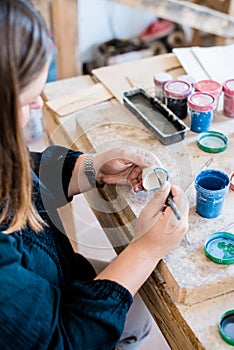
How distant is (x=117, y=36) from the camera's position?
2.64 meters

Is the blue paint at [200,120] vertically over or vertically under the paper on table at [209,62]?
under

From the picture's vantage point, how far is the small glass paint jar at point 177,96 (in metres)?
1.12

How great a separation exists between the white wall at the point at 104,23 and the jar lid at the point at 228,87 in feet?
4.84

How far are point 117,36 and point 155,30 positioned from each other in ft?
0.67

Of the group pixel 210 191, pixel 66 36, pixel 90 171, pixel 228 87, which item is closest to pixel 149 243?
pixel 210 191

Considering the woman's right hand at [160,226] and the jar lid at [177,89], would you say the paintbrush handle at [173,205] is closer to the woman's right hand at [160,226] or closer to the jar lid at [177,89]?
the woman's right hand at [160,226]

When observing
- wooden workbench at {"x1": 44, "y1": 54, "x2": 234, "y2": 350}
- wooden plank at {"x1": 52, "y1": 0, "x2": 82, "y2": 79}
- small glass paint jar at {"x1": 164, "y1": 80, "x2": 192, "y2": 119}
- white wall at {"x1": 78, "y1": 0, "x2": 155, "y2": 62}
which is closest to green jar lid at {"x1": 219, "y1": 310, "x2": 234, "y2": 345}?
wooden workbench at {"x1": 44, "y1": 54, "x2": 234, "y2": 350}

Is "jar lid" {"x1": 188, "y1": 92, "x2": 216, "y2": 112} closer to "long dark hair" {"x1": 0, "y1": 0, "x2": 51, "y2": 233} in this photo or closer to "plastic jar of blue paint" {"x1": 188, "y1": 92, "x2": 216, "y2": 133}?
"plastic jar of blue paint" {"x1": 188, "y1": 92, "x2": 216, "y2": 133}

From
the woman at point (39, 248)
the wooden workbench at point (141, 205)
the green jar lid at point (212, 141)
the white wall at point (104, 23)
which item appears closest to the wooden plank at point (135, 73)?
the wooden workbench at point (141, 205)

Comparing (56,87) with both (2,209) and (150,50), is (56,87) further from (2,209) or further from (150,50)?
(150,50)

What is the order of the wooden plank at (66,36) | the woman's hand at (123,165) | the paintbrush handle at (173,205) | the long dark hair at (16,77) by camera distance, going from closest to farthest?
the long dark hair at (16,77)
the paintbrush handle at (173,205)
the woman's hand at (123,165)
the wooden plank at (66,36)

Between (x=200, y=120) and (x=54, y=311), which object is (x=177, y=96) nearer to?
(x=200, y=120)

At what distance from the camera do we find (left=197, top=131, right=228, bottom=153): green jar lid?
1.05 meters

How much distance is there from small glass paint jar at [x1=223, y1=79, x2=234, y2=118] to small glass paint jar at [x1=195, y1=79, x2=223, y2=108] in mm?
15
